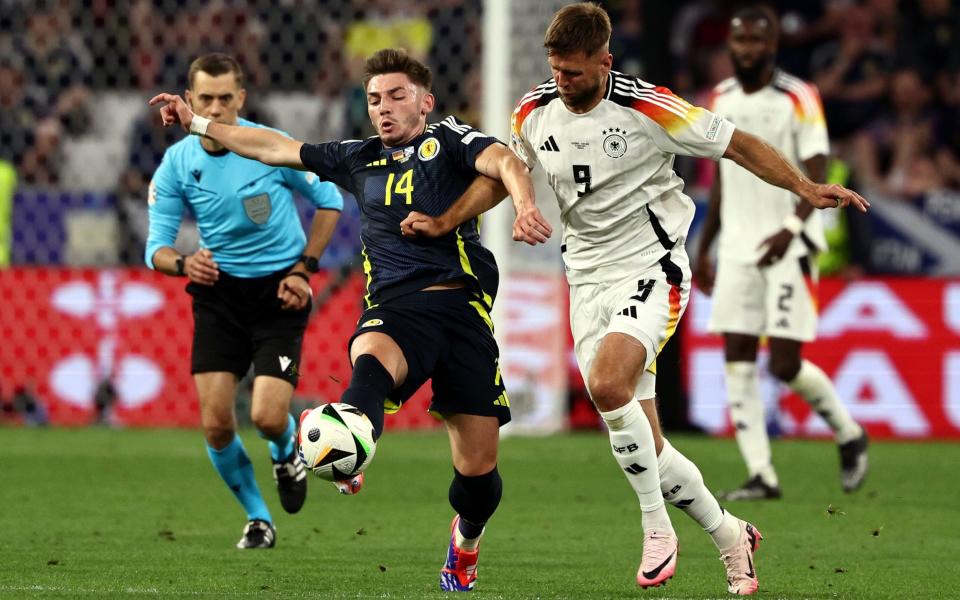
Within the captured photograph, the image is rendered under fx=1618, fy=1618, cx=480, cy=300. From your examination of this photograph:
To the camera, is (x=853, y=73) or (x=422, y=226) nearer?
(x=422, y=226)

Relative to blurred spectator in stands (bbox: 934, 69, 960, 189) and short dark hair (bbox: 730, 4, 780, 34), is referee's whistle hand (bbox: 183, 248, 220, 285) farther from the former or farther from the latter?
blurred spectator in stands (bbox: 934, 69, 960, 189)

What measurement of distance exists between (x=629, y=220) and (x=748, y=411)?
11.7 feet

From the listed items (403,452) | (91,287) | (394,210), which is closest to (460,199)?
(394,210)

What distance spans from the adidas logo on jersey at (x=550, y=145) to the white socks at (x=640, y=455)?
1051 mm

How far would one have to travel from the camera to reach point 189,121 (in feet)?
21.3

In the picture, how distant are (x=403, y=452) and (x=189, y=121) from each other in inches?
228

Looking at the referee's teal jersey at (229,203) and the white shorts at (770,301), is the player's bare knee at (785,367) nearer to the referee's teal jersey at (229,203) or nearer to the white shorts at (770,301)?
the white shorts at (770,301)

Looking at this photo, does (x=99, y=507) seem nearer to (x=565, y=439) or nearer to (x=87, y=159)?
(x=565, y=439)

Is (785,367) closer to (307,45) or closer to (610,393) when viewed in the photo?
(610,393)

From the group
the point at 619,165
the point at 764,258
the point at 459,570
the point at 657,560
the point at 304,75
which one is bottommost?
the point at 459,570

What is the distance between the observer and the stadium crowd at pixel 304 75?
15.2 meters

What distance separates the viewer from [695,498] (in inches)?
238

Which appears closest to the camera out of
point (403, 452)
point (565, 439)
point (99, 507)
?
point (99, 507)

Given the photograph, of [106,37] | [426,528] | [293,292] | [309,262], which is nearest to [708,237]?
[426,528]
